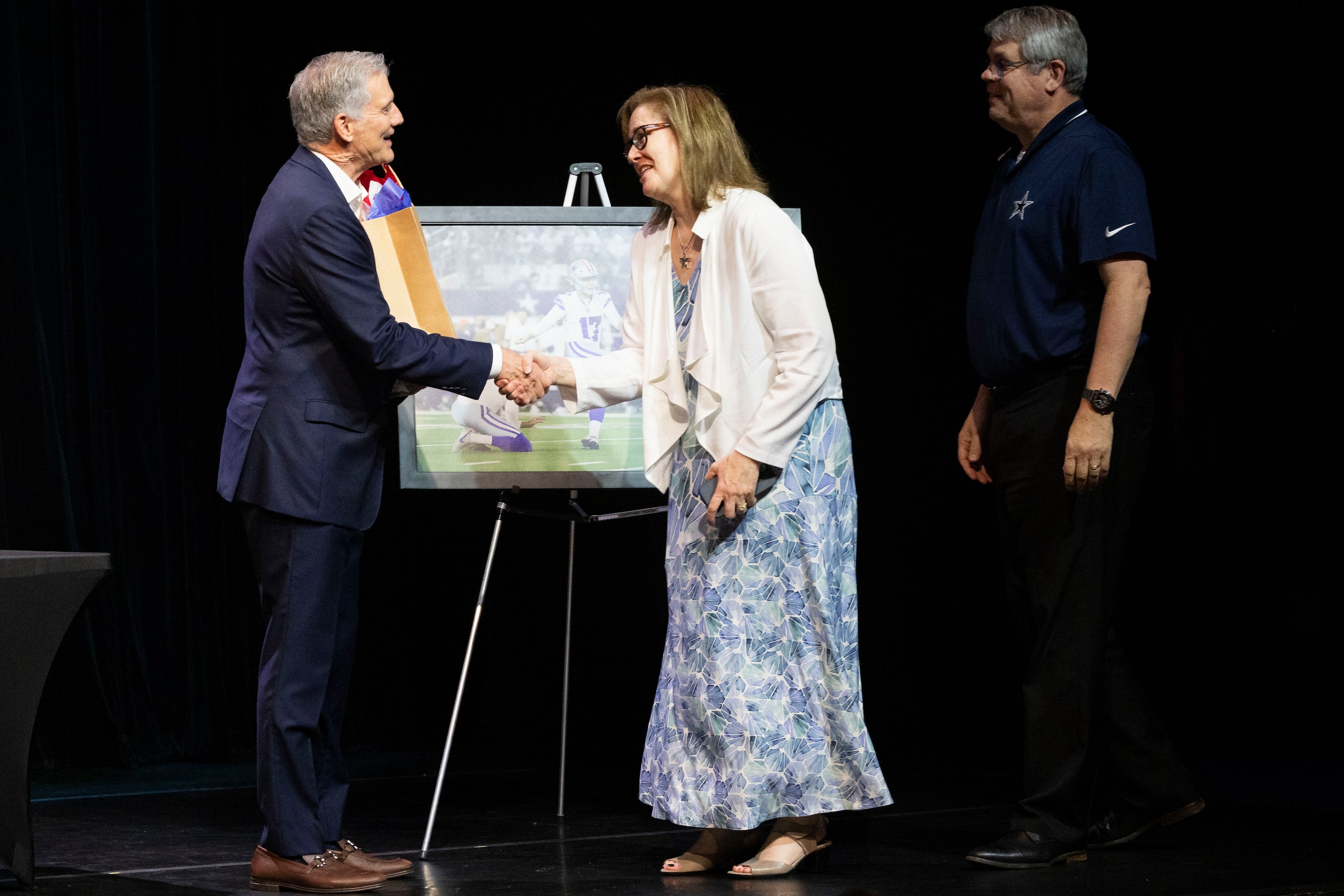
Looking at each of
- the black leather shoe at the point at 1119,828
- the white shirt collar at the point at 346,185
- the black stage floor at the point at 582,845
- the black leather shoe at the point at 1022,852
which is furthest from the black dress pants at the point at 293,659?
the black leather shoe at the point at 1119,828

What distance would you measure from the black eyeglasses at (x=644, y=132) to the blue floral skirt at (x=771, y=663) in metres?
0.61

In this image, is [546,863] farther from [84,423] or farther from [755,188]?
[84,423]

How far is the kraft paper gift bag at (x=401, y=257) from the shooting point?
2982 mm

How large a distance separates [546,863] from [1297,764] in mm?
2391

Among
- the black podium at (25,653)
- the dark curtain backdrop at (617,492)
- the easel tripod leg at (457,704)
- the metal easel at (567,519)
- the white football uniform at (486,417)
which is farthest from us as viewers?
the dark curtain backdrop at (617,492)

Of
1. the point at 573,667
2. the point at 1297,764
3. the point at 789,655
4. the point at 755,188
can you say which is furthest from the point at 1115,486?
the point at 573,667

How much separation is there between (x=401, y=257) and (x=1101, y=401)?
146 centimetres

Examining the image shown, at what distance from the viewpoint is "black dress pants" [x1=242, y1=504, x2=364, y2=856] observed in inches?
102

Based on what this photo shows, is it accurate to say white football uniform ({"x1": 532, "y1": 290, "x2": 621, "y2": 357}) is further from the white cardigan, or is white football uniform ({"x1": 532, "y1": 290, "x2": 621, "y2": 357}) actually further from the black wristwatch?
the black wristwatch

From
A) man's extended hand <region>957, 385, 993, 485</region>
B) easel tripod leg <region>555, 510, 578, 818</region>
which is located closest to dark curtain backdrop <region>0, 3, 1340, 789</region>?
easel tripod leg <region>555, 510, 578, 818</region>

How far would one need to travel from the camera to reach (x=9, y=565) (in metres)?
2.50

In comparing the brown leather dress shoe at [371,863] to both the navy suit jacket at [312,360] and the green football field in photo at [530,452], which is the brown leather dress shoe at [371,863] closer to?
the navy suit jacket at [312,360]

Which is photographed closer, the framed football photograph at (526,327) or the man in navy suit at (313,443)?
the man in navy suit at (313,443)

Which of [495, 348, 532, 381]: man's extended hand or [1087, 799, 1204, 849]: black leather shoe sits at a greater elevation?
[495, 348, 532, 381]: man's extended hand
